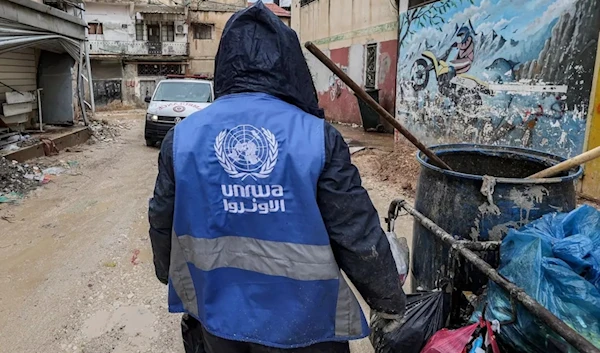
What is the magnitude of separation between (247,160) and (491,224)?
4.30 ft

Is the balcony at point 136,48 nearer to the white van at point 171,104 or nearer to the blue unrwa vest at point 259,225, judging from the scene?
the white van at point 171,104

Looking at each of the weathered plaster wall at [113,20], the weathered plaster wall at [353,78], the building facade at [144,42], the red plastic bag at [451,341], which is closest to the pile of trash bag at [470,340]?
the red plastic bag at [451,341]

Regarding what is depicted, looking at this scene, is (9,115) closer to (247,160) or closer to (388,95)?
(388,95)

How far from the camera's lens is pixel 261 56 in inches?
57.0

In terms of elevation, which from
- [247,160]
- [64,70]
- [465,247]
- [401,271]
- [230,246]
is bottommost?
A: [401,271]

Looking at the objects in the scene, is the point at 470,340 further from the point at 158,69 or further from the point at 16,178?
the point at 158,69

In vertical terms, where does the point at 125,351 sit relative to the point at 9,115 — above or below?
below

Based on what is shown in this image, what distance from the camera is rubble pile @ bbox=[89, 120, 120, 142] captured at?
12352 mm

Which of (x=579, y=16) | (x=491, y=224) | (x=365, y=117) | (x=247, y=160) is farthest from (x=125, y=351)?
(x=365, y=117)

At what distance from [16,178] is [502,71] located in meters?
7.95

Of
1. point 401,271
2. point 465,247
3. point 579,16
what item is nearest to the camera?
point 465,247

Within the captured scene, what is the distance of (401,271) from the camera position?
86.7 inches

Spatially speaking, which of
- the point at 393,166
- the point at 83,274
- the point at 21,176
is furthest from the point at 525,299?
the point at 21,176

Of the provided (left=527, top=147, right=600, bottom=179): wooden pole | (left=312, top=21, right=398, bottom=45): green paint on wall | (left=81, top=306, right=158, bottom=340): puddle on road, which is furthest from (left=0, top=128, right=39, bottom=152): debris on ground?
(left=312, top=21, right=398, bottom=45): green paint on wall
